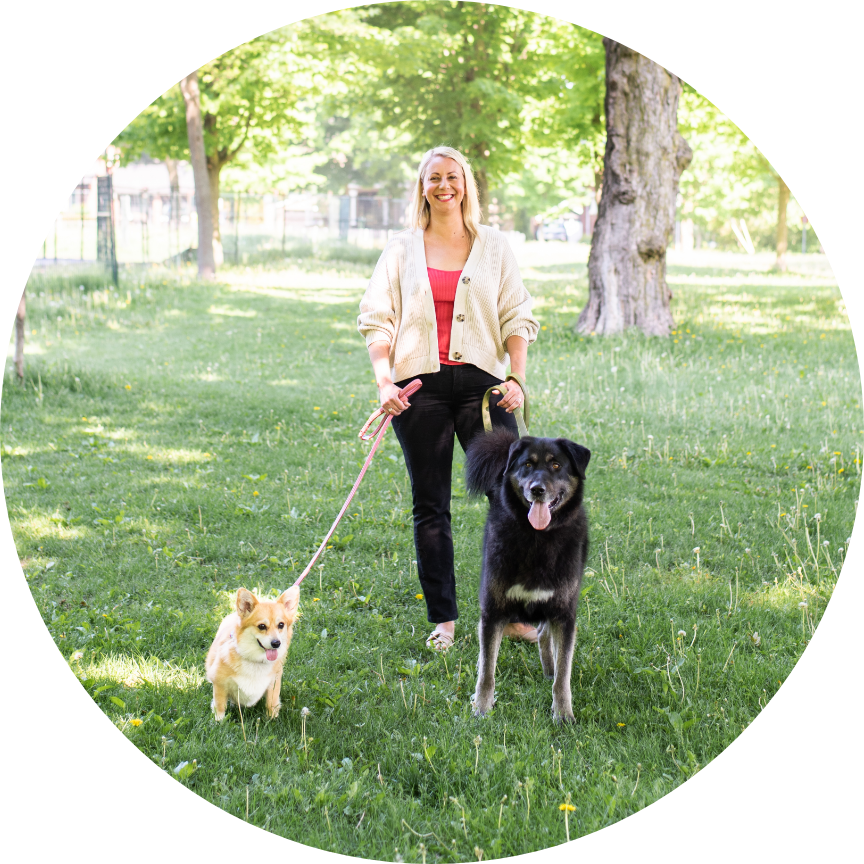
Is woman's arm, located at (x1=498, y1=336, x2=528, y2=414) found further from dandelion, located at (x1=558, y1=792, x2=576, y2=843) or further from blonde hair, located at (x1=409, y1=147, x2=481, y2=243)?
dandelion, located at (x1=558, y1=792, x2=576, y2=843)

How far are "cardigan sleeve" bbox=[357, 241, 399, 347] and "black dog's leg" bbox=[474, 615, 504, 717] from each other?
175 centimetres

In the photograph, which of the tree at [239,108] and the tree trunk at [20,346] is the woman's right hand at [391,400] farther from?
the tree at [239,108]

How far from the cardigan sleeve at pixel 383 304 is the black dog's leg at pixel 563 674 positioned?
1.93 m

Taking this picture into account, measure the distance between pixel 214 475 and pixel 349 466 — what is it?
1298 millimetres

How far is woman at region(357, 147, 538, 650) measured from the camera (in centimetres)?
461

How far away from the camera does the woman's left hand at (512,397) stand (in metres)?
4.54

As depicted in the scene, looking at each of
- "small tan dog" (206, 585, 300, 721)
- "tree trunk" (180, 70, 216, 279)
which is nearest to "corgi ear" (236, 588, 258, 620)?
"small tan dog" (206, 585, 300, 721)

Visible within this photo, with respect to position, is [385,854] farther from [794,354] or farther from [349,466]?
[794,354]

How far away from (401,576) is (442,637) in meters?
0.90

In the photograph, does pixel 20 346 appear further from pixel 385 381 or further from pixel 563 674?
pixel 563 674

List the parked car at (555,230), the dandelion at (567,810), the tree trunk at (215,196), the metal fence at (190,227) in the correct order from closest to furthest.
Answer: the dandelion at (567,810) < the metal fence at (190,227) < the tree trunk at (215,196) < the parked car at (555,230)

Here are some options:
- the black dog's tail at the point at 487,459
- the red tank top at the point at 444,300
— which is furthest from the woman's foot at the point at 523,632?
the red tank top at the point at 444,300

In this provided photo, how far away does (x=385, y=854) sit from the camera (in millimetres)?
3148

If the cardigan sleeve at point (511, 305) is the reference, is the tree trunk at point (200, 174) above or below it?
above
